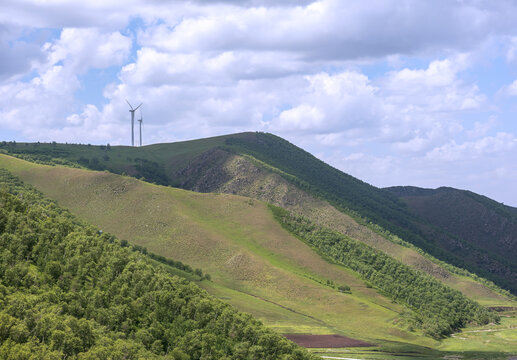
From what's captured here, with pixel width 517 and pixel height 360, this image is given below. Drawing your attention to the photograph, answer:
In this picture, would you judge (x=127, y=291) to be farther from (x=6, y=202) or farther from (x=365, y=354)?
(x=365, y=354)

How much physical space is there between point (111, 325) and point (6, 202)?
6185cm

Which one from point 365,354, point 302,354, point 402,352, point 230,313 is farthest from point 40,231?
point 402,352

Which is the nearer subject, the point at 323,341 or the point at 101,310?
the point at 101,310

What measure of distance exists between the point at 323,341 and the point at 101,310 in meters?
72.3

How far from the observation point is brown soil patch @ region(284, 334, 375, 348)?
556 ft

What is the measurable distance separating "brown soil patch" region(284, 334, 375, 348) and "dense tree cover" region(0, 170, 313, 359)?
1272 inches

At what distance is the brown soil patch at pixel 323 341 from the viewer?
170 metres

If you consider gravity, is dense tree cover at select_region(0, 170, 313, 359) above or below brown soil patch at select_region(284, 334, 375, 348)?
above

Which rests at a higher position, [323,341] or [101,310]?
[101,310]

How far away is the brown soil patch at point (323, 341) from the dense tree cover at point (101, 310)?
3232cm

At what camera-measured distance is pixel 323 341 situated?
174625 millimetres

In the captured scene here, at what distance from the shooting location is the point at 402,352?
6806 inches

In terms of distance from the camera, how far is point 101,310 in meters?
129

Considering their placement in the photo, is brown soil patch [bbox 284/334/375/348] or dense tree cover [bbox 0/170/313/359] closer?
dense tree cover [bbox 0/170/313/359]
